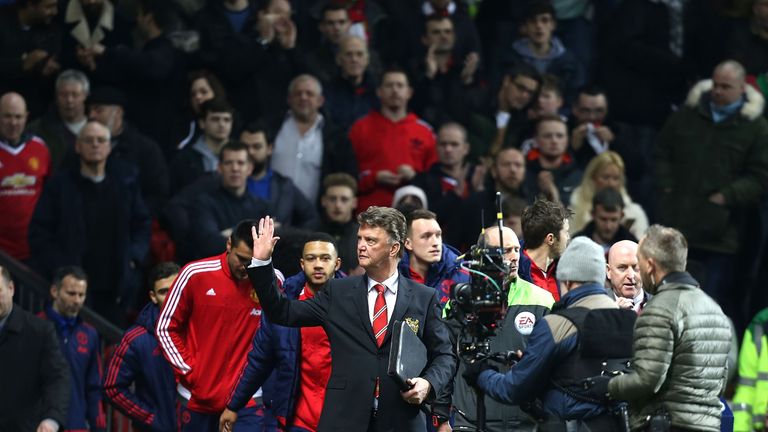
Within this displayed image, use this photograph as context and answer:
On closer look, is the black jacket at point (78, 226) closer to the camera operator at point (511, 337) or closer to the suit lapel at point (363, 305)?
the suit lapel at point (363, 305)

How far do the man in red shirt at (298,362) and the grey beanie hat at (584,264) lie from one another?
7.68 ft

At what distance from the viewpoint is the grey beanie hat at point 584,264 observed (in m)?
9.65

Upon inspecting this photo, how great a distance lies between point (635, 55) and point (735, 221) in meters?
2.64

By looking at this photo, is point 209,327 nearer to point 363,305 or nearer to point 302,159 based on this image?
point 363,305

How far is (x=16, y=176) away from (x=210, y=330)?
14.1 feet

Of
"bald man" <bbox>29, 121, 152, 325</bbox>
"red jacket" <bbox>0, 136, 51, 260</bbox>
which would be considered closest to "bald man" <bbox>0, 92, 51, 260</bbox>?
"red jacket" <bbox>0, 136, 51, 260</bbox>

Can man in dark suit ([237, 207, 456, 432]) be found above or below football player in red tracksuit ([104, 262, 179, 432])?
above

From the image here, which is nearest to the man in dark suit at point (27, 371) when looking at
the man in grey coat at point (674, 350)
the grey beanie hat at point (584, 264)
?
the grey beanie hat at point (584, 264)

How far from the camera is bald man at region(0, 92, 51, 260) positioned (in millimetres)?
15781

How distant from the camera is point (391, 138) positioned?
17.0 meters

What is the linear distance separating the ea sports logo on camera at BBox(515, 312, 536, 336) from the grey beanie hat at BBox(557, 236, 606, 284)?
3.01 feet

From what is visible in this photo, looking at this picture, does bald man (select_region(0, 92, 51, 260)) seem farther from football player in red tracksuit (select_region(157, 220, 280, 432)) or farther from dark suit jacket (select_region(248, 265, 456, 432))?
dark suit jacket (select_region(248, 265, 456, 432))

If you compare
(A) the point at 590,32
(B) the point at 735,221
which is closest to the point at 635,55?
(A) the point at 590,32

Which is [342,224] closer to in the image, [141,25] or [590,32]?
[141,25]
